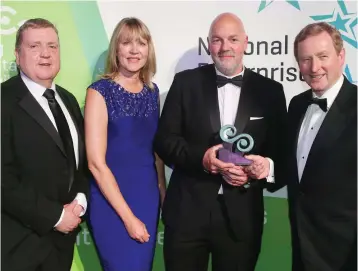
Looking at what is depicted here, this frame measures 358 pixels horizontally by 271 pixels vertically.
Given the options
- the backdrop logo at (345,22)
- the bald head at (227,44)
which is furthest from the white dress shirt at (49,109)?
the backdrop logo at (345,22)

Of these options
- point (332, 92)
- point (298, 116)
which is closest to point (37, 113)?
point (298, 116)

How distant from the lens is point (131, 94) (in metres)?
2.49

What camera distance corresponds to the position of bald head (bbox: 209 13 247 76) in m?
2.38

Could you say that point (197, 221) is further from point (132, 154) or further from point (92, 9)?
point (92, 9)

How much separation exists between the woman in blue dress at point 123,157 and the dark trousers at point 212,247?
0.54 ft

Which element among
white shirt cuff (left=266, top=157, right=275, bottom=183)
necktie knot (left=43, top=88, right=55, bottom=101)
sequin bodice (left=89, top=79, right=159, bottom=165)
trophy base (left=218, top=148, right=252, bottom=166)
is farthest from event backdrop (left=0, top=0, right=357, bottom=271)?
trophy base (left=218, top=148, right=252, bottom=166)

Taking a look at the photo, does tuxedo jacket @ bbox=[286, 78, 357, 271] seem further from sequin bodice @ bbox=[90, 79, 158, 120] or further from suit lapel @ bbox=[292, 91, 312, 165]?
sequin bodice @ bbox=[90, 79, 158, 120]

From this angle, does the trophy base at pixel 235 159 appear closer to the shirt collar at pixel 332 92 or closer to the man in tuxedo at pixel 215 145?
the man in tuxedo at pixel 215 145

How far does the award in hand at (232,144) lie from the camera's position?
2125 millimetres

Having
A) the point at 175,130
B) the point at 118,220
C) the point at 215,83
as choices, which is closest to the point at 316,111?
the point at 215,83

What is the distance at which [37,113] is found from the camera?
2164mm

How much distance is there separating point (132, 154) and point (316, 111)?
0.98 meters

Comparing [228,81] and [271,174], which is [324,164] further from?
[228,81]

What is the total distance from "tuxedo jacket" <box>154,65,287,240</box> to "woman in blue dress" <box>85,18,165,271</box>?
12 centimetres
